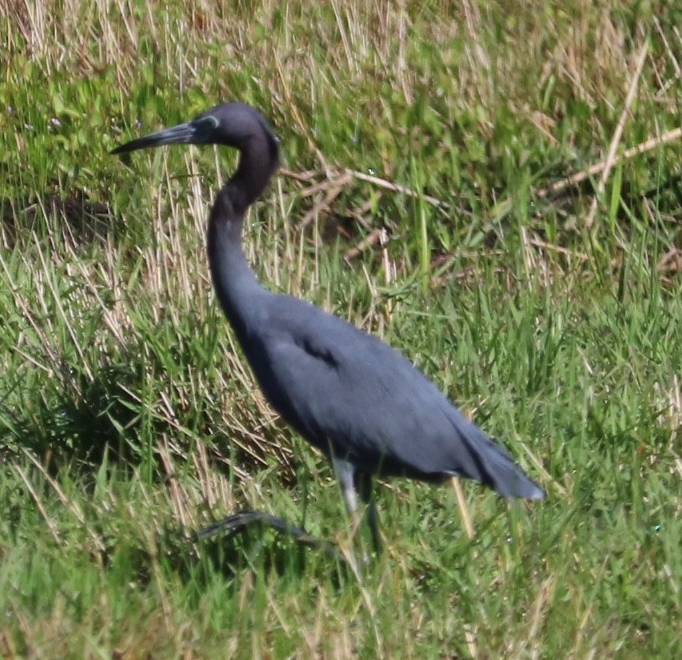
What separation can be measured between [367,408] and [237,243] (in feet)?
1.83

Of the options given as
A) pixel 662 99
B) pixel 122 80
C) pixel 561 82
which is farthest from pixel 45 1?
pixel 662 99

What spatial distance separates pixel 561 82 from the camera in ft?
20.3

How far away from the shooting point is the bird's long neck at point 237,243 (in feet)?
12.0

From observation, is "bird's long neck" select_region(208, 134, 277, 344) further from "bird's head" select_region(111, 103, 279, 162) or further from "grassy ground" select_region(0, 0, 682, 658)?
"grassy ground" select_region(0, 0, 682, 658)

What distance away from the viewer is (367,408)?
355cm

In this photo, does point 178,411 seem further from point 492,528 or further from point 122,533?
point 492,528

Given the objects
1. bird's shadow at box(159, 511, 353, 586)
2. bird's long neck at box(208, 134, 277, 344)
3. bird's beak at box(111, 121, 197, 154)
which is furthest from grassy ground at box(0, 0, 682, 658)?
bird's beak at box(111, 121, 197, 154)

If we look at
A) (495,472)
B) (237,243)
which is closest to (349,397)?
(495,472)

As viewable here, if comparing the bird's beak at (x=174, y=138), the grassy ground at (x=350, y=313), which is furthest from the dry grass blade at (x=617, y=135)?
the bird's beak at (x=174, y=138)

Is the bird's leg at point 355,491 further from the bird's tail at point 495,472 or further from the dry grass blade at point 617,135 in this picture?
the dry grass blade at point 617,135

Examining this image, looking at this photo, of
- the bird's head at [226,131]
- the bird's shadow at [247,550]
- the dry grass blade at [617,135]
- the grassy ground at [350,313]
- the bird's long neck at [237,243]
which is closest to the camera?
the grassy ground at [350,313]

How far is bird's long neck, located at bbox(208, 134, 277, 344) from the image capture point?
367 centimetres

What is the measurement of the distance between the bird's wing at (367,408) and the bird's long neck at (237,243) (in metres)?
0.09

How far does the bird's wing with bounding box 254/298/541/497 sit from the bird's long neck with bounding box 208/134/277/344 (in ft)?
0.30
